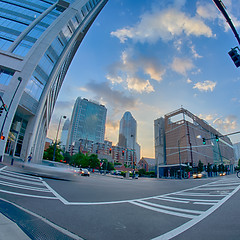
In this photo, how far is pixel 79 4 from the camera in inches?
1554

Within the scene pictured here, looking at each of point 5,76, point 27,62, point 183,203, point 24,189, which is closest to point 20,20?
point 27,62

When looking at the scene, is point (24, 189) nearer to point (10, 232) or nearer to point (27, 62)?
point (10, 232)

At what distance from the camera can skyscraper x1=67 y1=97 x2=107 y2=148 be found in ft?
551

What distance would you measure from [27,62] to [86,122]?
14972 cm

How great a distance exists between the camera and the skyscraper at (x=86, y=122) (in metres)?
168

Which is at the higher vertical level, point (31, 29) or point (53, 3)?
point (53, 3)

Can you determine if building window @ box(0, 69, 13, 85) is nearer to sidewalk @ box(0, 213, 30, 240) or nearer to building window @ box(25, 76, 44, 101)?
building window @ box(25, 76, 44, 101)

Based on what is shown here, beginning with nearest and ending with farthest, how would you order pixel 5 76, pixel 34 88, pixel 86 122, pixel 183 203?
pixel 183 203 → pixel 5 76 → pixel 34 88 → pixel 86 122

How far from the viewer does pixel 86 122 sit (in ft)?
565

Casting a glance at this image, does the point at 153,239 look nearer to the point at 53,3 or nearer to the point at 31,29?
the point at 31,29

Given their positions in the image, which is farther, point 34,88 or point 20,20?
point 20,20

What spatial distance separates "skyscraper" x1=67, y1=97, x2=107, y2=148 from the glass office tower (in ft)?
447

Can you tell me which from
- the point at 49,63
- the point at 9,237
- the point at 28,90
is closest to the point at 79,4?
the point at 49,63

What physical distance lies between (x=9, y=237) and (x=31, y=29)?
137 feet
